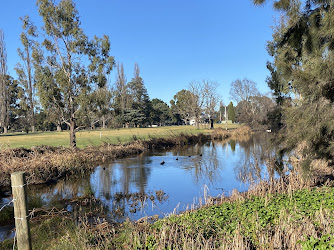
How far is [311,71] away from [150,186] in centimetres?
846

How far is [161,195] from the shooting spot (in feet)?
32.3

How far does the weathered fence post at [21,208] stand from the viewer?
3072 millimetres

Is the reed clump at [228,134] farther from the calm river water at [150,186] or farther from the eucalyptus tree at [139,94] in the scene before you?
the eucalyptus tree at [139,94]

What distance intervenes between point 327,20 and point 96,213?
708 centimetres

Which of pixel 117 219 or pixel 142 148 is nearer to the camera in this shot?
pixel 117 219

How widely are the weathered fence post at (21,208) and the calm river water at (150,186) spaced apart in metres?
3.69

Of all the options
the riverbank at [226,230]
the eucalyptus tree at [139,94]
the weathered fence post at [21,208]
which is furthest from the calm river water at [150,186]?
the eucalyptus tree at [139,94]

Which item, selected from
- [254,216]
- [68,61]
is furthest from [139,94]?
[254,216]

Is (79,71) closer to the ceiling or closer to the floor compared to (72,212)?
closer to the ceiling

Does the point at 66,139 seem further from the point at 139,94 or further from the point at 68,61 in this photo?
the point at 139,94

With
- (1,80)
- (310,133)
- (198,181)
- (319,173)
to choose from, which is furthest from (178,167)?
(1,80)

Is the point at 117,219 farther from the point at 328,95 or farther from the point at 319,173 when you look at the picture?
the point at 319,173

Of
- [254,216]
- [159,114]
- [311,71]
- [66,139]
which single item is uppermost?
[159,114]

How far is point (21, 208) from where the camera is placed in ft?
10.3
